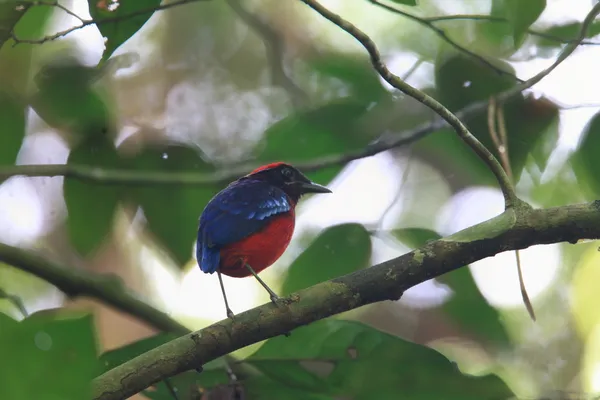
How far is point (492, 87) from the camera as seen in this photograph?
307 centimetres

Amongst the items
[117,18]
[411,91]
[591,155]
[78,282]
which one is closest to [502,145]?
[591,155]

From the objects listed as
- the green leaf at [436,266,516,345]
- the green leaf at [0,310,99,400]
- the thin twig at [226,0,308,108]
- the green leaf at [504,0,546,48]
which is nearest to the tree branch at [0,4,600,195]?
the green leaf at [504,0,546,48]

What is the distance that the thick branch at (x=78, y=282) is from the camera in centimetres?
320

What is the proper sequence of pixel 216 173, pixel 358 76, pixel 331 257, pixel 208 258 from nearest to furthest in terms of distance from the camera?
1. pixel 208 258
2. pixel 331 257
3. pixel 216 173
4. pixel 358 76

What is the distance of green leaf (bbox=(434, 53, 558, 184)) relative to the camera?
285cm

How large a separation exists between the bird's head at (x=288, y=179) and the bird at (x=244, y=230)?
7.9 inches

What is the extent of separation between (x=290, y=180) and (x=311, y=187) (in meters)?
0.10

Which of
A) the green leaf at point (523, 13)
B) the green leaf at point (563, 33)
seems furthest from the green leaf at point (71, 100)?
the green leaf at point (563, 33)


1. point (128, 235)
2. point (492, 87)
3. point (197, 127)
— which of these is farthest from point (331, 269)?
point (197, 127)

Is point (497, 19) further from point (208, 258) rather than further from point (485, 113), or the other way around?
point (208, 258)

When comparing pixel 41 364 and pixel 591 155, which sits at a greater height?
pixel 591 155

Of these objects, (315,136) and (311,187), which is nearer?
(315,136)

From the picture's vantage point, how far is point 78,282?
10.6ft

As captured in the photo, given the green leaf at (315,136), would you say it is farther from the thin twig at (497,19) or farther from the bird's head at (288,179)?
the thin twig at (497,19)
